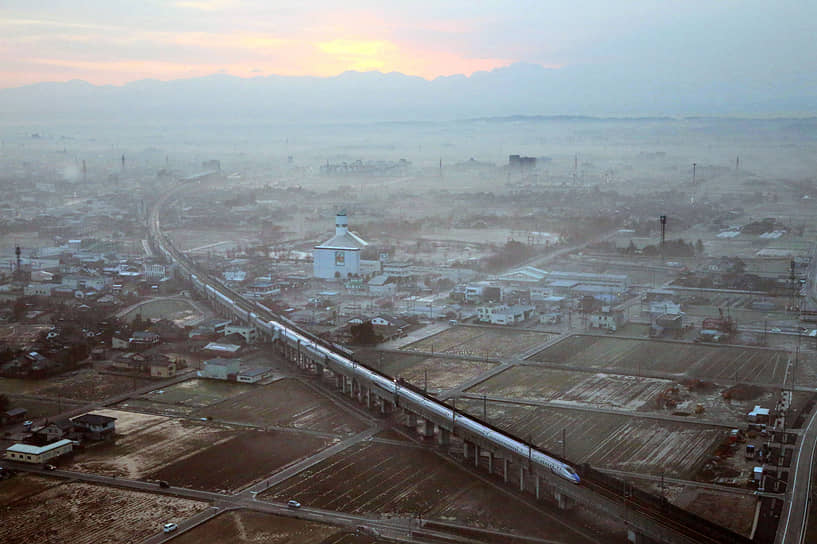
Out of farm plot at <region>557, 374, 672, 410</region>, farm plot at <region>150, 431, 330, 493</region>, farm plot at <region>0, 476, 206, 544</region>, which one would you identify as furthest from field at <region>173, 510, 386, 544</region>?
farm plot at <region>557, 374, 672, 410</region>

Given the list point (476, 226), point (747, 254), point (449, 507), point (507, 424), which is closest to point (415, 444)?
point (507, 424)

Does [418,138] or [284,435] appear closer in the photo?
[284,435]

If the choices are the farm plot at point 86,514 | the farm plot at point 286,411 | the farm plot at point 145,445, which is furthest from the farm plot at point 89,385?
the farm plot at point 86,514

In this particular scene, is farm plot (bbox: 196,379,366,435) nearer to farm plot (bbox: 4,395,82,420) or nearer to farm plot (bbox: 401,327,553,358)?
farm plot (bbox: 4,395,82,420)

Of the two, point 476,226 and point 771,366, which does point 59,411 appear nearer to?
point 771,366

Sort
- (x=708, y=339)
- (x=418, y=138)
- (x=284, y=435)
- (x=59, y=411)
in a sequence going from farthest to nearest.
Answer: (x=418, y=138) < (x=708, y=339) < (x=59, y=411) < (x=284, y=435)

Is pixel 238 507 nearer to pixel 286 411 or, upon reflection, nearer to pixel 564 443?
pixel 286 411

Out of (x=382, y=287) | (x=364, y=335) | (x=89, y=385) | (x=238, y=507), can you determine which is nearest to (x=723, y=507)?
(x=238, y=507)
